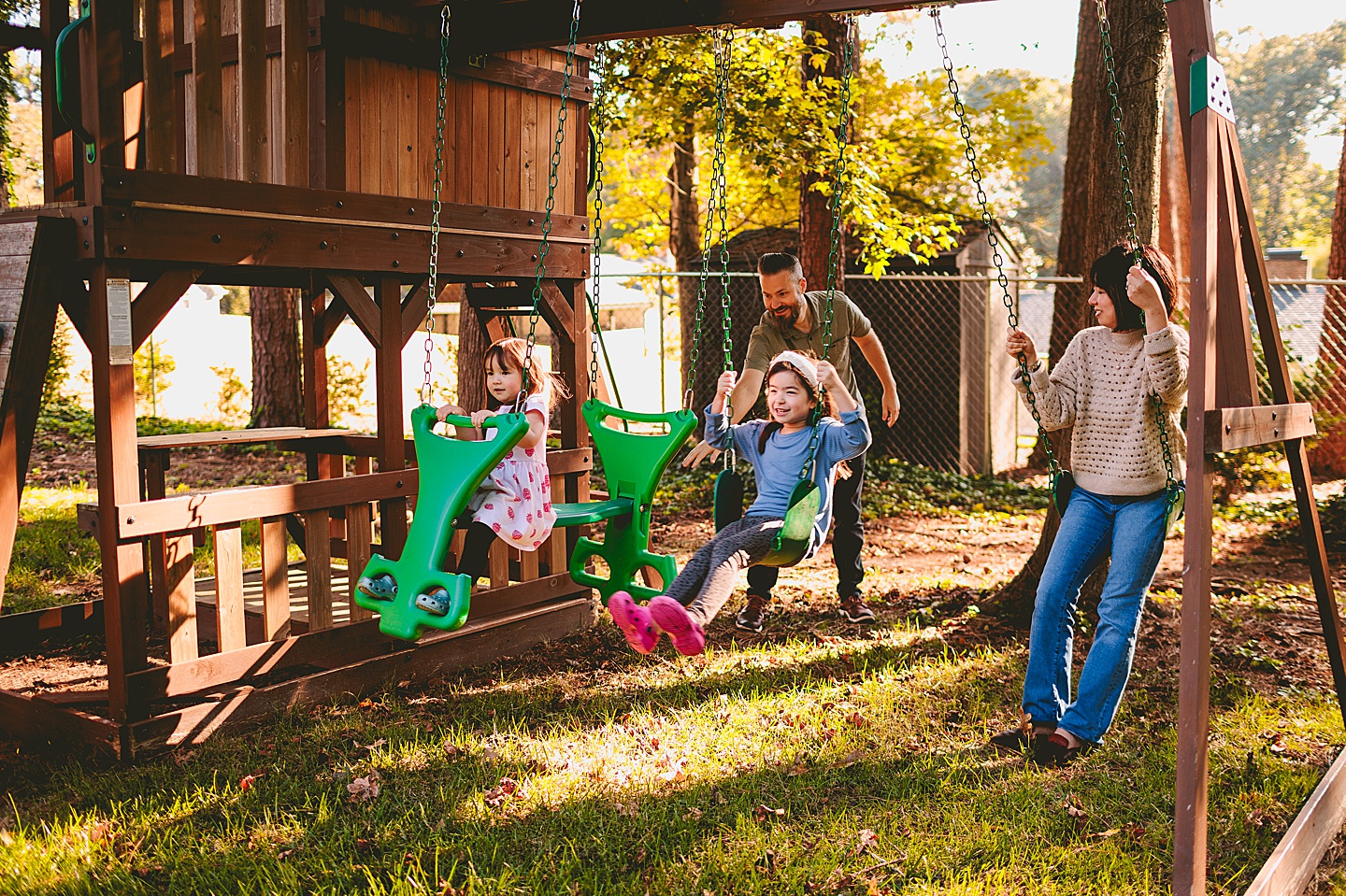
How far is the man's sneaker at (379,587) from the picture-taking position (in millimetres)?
4312

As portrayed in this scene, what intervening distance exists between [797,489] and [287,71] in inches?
118

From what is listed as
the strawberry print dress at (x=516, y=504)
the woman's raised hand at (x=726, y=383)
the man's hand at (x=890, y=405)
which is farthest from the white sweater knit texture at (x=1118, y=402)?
the strawberry print dress at (x=516, y=504)

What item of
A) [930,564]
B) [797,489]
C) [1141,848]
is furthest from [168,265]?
[930,564]

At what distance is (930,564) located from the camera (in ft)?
26.0

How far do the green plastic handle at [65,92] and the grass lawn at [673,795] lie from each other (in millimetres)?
2443

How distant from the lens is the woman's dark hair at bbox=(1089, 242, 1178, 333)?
3.83 metres

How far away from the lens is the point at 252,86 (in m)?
4.77

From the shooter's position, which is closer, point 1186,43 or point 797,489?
point 1186,43

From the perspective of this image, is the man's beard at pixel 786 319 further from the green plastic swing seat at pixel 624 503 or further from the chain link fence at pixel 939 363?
the chain link fence at pixel 939 363

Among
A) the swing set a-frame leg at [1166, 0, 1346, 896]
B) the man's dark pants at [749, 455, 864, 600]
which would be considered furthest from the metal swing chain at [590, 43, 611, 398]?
the swing set a-frame leg at [1166, 0, 1346, 896]

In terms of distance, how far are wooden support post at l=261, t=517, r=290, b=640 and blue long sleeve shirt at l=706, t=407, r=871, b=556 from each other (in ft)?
6.67

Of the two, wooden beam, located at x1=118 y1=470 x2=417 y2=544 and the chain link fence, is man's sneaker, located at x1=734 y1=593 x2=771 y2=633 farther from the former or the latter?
the chain link fence

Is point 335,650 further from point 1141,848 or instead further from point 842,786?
point 1141,848

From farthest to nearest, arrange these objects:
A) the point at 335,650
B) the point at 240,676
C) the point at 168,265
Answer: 1. the point at 335,650
2. the point at 240,676
3. the point at 168,265
